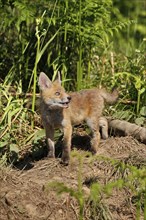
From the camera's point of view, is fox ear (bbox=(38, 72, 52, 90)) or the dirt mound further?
fox ear (bbox=(38, 72, 52, 90))

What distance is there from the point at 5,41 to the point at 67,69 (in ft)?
3.99

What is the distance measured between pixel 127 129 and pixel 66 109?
0.92 metres

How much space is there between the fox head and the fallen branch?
40.3 inches

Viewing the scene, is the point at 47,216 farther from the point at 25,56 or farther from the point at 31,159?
the point at 25,56

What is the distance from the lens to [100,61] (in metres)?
10.1

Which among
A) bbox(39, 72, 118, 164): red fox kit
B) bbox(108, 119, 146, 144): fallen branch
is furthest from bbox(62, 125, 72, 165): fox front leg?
bbox(108, 119, 146, 144): fallen branch

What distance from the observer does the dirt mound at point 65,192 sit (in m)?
6.66

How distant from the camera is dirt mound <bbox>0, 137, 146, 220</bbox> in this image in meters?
6.66

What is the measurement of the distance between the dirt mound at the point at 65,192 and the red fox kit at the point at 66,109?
0.22 metres

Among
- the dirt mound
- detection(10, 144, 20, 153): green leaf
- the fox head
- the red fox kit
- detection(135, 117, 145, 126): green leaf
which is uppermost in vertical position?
the fox head

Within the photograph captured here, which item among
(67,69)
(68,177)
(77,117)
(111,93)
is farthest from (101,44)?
(68,177)

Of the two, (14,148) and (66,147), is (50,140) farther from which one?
(14,148)

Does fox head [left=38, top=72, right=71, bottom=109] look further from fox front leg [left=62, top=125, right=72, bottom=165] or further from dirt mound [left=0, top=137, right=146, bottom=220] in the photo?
dirt mound [left=0, top=137, right=146, bottom=220]

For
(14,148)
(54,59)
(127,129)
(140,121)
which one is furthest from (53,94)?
(54,59)
